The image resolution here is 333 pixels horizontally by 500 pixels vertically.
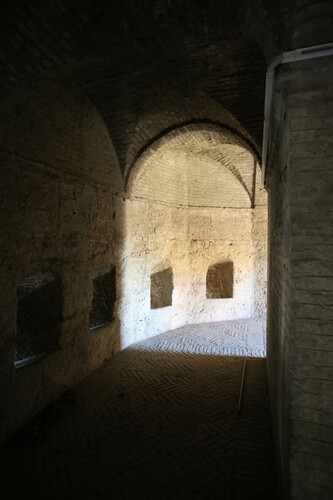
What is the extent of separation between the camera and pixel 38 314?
5.66 m

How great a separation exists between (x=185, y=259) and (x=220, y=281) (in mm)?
3231

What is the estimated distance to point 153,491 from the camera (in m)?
3.51

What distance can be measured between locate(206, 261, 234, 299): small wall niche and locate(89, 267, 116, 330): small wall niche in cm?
641

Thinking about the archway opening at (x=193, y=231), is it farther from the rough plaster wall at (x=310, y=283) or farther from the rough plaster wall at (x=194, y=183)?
the rough plaster wall at (x=310, y=283)

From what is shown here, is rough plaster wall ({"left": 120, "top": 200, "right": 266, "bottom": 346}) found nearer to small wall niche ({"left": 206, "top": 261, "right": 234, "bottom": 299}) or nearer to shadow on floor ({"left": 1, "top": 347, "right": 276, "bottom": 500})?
small wall niche ({"left": 206, "top": 261, "right": 234, "bottom": 299})

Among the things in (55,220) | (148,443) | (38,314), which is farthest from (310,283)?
(38,314)

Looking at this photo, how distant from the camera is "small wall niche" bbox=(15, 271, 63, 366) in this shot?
5.57 meters

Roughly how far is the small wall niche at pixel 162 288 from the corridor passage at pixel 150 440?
12.1 feet

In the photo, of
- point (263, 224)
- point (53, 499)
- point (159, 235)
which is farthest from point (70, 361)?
point (263, 224)

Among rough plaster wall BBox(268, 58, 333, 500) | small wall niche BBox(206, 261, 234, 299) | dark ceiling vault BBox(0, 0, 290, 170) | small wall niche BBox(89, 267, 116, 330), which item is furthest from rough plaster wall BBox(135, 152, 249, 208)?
rough plaster wall BBox(268, 58, 333, 500)

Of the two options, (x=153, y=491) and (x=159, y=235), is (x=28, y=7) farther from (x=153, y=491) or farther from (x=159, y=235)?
(x=159, y=235)

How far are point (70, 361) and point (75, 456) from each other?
7.03 ft

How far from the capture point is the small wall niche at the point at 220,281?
1346 centimetres

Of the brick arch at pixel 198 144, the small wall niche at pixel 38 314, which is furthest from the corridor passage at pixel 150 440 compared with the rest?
the brick arch at pixel 198 144
